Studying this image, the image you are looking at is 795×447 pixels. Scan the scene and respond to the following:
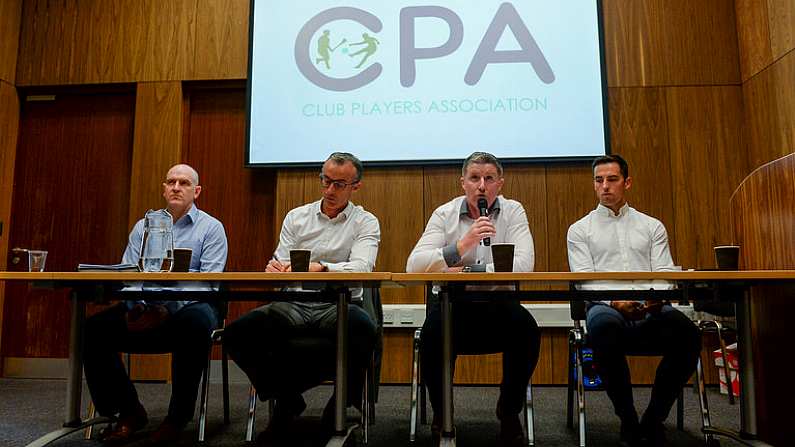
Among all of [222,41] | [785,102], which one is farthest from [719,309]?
[222,41]

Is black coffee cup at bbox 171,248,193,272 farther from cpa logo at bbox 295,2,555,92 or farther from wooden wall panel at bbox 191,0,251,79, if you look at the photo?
wooden wall panel at bbox 191,0,251,79

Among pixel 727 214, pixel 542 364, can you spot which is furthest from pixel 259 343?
pixel 727 214

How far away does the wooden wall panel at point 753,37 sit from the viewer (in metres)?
3.42

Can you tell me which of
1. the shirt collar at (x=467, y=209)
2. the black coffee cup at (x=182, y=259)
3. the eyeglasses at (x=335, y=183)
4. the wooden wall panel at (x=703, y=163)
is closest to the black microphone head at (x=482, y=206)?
the shirt collar at (x=467, y=209)

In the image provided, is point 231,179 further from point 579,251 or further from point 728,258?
point 728,258

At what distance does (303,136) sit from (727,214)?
2.80 m

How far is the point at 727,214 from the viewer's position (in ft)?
11.6

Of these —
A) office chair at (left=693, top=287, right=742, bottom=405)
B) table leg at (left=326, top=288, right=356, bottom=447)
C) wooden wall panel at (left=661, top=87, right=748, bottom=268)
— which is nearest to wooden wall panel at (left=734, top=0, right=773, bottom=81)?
wooden wall panel at (left=661, top=87, right=748, bottom=268)

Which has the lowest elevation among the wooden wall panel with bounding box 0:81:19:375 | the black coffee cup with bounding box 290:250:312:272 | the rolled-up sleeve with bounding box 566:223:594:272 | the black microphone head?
the black coffee cup with bounding box 290:250:312:272

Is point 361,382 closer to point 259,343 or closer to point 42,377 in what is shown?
point 259,343

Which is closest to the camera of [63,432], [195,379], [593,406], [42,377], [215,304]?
[63,432]

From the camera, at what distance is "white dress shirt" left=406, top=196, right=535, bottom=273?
7.25 ft

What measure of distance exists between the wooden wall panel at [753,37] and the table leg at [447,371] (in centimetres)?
294

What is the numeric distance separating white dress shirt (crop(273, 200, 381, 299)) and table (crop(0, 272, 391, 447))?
446 mm
